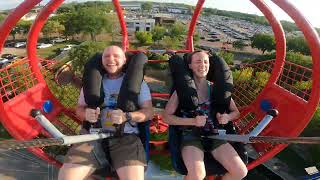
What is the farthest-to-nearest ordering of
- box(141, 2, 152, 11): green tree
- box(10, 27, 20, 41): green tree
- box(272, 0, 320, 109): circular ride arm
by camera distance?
box(141, 2, 152, 11): green tree → box(10, 27, 20, 41): green tree → box(272, 0, 320, 109): circular ride arm

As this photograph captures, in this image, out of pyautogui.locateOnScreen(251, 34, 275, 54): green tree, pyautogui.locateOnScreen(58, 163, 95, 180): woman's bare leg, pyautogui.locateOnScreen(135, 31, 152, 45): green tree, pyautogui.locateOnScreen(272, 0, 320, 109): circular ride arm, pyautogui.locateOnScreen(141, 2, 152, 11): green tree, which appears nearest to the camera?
pyautogui.locateOnScreen(58, 163, 95, 180): woman's bare leg

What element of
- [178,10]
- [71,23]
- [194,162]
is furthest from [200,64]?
[178,10]

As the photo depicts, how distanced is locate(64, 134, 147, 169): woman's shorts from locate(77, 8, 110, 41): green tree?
4945 cm

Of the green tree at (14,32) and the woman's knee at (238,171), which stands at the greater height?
the woman's knee at (238,171)

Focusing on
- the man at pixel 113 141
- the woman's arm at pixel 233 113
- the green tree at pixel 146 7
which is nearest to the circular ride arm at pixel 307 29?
the woman's arm at pixel 233 113

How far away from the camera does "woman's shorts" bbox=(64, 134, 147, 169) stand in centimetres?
289

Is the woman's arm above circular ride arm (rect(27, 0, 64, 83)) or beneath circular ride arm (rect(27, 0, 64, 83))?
beneath

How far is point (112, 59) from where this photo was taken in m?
3.25

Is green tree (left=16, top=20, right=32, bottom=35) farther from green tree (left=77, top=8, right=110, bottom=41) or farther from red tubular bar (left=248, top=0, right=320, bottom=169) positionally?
red tubular bar (left=248, top=0, right=320, bottom=169)

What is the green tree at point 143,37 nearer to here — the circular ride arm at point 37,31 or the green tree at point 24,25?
the green tree at point 24,25

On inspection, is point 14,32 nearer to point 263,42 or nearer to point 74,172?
point 263,42

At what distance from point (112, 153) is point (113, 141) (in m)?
0.11

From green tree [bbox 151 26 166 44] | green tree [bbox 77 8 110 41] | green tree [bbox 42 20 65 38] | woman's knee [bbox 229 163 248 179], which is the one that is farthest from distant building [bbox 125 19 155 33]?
woman's knee [bbox 229 163 248 179]

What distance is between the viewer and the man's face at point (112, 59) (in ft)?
10.7
